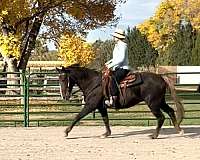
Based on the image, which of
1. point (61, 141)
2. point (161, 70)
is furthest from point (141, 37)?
point (61, 141)

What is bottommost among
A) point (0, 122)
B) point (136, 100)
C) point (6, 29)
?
point (0, 122)

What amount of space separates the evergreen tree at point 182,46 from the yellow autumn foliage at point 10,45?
124 feet

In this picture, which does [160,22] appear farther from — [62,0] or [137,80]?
[137,80]

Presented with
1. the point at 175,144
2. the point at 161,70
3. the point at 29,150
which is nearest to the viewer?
the point at 29,150

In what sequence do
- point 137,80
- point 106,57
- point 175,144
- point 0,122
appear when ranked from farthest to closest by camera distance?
point 106,57
point 0,122
point 137,80
point 175,144

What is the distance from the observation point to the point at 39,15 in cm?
2411

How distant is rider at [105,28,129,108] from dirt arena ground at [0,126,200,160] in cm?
96

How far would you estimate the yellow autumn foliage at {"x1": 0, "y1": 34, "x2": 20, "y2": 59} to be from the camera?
23250 millimetres

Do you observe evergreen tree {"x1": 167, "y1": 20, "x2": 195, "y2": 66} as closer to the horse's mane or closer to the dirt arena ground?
the dirt arena ground

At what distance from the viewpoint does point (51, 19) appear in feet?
85.7

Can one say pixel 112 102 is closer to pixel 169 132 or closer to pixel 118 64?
pixel 118 64

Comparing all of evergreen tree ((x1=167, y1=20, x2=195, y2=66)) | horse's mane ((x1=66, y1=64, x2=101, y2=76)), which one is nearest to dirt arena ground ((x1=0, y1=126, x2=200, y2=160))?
horse's mane ((x1=66, y1=64, x2=101, y2=76))

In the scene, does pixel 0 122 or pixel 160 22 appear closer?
pixel 0 122

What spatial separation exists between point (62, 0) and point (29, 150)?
14.9 metres
